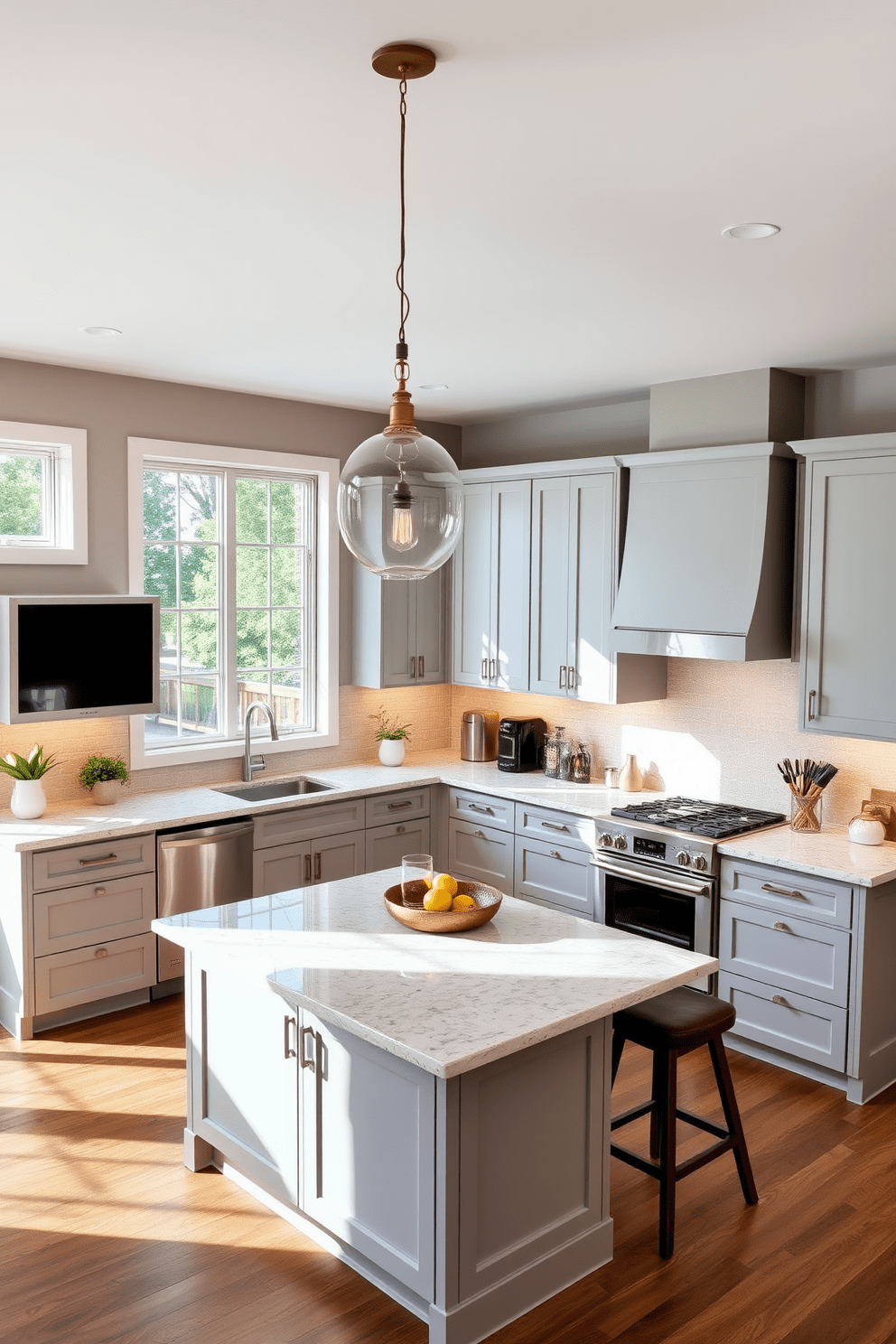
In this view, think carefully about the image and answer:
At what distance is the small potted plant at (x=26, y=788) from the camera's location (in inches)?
179

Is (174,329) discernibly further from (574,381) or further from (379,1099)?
(379,1099)

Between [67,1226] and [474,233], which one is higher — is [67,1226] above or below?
below

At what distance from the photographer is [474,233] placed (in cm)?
294

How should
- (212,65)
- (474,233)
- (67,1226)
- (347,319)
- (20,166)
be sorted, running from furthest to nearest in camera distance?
(347,319) < (67,1226) < (474,233) < (20,166) < (212,65)

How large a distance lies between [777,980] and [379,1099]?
7.11 ft

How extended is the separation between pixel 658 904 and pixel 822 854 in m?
0.79

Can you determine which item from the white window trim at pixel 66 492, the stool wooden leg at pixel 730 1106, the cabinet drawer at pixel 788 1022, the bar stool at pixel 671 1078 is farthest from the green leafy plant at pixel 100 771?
the stool wooden leg at pixel 730 1106

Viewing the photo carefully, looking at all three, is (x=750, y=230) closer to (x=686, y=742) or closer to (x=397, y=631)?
(x=686, y=742)

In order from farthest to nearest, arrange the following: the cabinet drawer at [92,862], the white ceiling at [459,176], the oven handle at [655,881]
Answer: the oven handle at [655,881], the cabinet drawer at [92,862], the white ceiling at [459,176]

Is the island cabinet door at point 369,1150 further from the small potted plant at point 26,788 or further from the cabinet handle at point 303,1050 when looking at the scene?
the small potted plant at point 26,788

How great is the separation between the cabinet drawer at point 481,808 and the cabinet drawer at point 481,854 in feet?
0.13

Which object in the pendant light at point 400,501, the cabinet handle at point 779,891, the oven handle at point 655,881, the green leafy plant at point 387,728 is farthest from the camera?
the green leafy plant at point 387,728

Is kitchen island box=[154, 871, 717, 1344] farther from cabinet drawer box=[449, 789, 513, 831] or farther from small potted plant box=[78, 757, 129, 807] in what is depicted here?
cabinet drawer box=[449, 789, 513, 831]

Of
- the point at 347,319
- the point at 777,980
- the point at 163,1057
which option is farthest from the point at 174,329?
the point at 777,980
